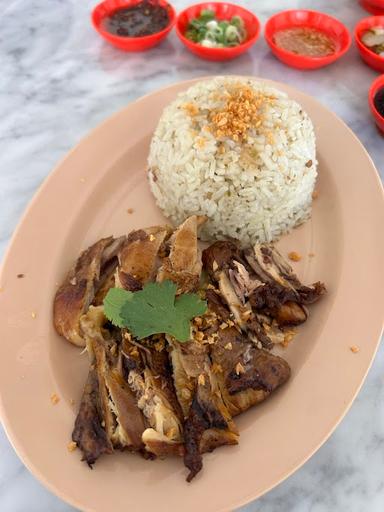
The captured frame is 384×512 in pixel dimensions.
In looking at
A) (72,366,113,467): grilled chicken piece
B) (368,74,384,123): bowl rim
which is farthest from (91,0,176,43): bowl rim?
(72,366,113,467): grilled chicken piece

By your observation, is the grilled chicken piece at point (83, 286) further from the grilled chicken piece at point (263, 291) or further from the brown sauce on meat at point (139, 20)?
the brown sauce on meat at point (139, 20)

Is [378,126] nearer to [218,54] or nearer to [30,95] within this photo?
[218,54]

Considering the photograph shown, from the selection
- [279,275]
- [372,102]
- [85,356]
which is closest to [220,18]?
[372,102]

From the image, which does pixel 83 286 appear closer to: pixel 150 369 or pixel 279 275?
pixel 150 369

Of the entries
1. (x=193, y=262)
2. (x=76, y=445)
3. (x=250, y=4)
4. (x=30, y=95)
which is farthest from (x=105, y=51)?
(x=76, y=445)

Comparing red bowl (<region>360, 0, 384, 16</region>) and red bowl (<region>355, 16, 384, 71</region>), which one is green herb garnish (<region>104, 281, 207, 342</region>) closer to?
red bowl (<region>355, 16, 384, 71</region>)
